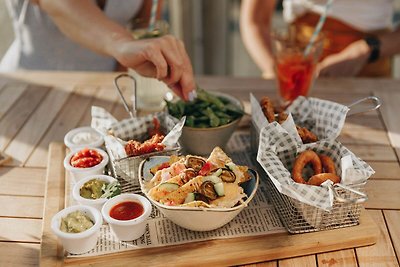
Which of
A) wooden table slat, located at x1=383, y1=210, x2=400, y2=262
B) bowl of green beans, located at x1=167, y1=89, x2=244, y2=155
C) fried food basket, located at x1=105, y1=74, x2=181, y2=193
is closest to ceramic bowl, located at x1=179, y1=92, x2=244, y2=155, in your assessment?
bowl of green beans, located at x1=167, y1=89, x2=244, y2=155

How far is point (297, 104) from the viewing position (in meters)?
1.45

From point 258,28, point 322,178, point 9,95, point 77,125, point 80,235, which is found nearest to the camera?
point 80,235

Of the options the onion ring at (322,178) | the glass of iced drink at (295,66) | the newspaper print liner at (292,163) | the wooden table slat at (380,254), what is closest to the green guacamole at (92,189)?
the newspaper print liner at (292,163)

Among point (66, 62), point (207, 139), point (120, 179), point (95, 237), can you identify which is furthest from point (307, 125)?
point (66, 62)

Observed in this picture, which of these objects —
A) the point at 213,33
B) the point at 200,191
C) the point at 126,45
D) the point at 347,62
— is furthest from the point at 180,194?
the point at 213,33

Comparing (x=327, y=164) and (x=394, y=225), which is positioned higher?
(x=327, y=164)

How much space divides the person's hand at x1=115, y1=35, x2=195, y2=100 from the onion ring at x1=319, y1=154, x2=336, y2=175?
Answer: 18.4 inches

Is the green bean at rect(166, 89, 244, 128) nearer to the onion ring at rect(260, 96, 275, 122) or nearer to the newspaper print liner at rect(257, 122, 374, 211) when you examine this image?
the onion ring at rect(260, 96, 275, 122)

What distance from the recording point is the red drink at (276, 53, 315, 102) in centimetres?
175

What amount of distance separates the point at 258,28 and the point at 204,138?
1136mm

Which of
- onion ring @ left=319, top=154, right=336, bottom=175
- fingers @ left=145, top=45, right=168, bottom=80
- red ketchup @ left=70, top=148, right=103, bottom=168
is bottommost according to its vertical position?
red ketchup @ left=70, top=148, right=103, bottom=168

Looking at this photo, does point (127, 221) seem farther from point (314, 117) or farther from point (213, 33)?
point (213, 33)

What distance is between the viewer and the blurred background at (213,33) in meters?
3.28

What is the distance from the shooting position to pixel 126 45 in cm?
155
